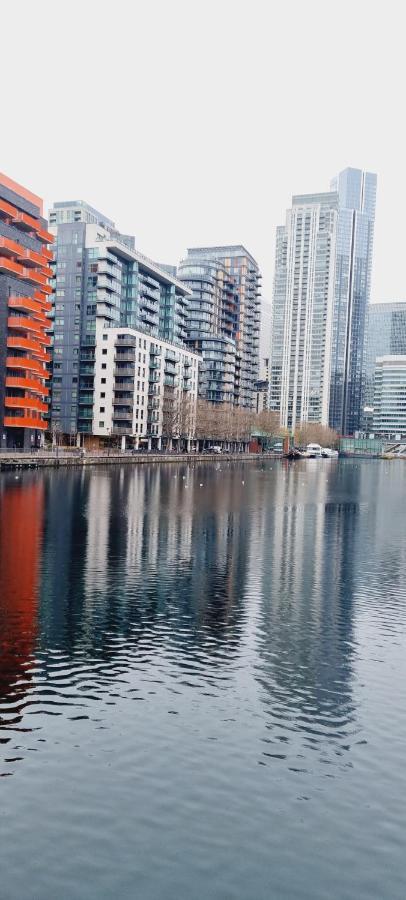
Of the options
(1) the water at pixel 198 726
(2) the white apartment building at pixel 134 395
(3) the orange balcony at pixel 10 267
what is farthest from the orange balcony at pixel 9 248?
(1) the water at pixel 198 726

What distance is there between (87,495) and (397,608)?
136ft

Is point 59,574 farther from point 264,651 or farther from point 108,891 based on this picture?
point 108,891

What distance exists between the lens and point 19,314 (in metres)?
116

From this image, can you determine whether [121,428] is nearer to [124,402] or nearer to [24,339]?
[124,402]

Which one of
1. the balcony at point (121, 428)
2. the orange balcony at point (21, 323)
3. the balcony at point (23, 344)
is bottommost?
the balcony at point (121, 428)

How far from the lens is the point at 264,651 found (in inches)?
973

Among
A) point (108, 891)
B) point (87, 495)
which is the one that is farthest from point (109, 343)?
point (108, 891)

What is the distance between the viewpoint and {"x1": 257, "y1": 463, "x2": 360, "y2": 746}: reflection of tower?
20078 mm

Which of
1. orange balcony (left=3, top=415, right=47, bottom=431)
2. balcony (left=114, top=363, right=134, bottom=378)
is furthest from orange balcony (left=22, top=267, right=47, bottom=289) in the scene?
balcony (left=114, top=363, right=134, bottom=378)

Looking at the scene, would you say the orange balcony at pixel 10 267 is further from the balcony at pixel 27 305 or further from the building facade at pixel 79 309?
the building facade at pixel 79 309

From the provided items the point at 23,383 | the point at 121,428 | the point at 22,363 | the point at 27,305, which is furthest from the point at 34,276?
the point at 121,428

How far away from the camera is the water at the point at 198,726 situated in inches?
502

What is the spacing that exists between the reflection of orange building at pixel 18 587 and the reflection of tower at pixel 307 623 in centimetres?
706

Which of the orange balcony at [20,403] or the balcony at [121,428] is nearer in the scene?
the orange balcony at [20,403]
